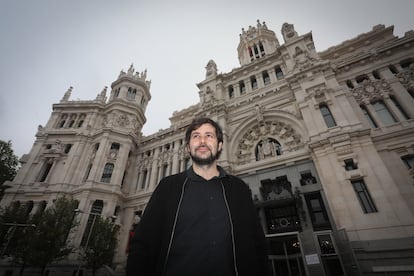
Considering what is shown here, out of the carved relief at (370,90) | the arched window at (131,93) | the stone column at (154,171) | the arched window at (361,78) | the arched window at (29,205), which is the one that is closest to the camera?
the carved relief at (370,90)

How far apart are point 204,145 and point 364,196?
13.7 m

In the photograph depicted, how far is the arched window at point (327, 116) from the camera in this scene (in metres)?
15.6

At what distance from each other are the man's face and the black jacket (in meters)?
0.48

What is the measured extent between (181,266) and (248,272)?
884 millimetres

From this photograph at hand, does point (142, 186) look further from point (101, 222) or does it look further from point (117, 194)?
point (101, 222)

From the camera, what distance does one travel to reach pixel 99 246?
637 inches

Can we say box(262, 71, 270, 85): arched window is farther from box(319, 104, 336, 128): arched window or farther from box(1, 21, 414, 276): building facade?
box(319, 104, 336, 128): arched window

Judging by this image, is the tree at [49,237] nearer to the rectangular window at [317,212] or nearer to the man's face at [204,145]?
the man's face at [204,145]

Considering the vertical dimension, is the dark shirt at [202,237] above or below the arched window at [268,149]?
below

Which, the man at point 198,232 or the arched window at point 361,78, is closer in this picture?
the man at point 198,232

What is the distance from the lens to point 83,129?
92.9ft

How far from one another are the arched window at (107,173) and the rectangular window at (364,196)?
83.3 ft

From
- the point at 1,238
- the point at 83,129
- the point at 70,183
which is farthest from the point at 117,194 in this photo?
the point at 83,129

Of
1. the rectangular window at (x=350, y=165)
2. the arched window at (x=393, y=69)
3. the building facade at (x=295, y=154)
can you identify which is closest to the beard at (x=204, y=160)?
the building facade at (x=295, y=154)
